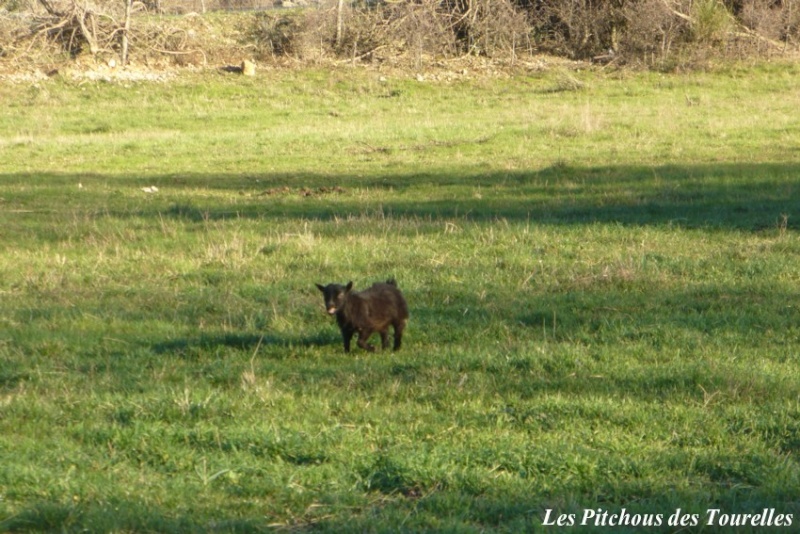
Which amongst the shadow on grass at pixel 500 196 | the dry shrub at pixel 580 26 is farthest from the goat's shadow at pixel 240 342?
the dry shrub at pixel 580 26

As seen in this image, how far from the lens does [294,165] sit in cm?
2267

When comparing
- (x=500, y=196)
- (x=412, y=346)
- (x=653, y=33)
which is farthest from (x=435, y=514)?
(x=653, y=33)

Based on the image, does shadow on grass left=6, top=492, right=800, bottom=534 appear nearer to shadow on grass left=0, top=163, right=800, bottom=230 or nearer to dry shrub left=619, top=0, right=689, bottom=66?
shadow on grass left=0, top=163, right=800, bottom=230

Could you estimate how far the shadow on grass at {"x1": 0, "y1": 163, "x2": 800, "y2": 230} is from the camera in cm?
1520

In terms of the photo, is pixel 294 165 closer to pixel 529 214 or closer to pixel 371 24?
pixel 529 214

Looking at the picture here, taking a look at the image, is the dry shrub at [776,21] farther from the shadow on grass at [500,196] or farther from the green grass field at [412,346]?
the shadow on grass at [500,196]

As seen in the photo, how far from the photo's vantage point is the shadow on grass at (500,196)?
15.2m

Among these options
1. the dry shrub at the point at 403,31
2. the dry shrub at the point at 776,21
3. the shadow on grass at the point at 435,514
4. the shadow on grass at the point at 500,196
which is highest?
the dry shrub at the point at 776,21

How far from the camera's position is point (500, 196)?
17.2m

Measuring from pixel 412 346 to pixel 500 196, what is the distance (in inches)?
346

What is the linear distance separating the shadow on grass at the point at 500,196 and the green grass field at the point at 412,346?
0.33 feet

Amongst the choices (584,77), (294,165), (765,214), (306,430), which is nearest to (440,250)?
(765,214)

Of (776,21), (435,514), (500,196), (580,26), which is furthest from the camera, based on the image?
(580,26)

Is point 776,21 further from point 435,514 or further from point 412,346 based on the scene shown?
point 435,514
